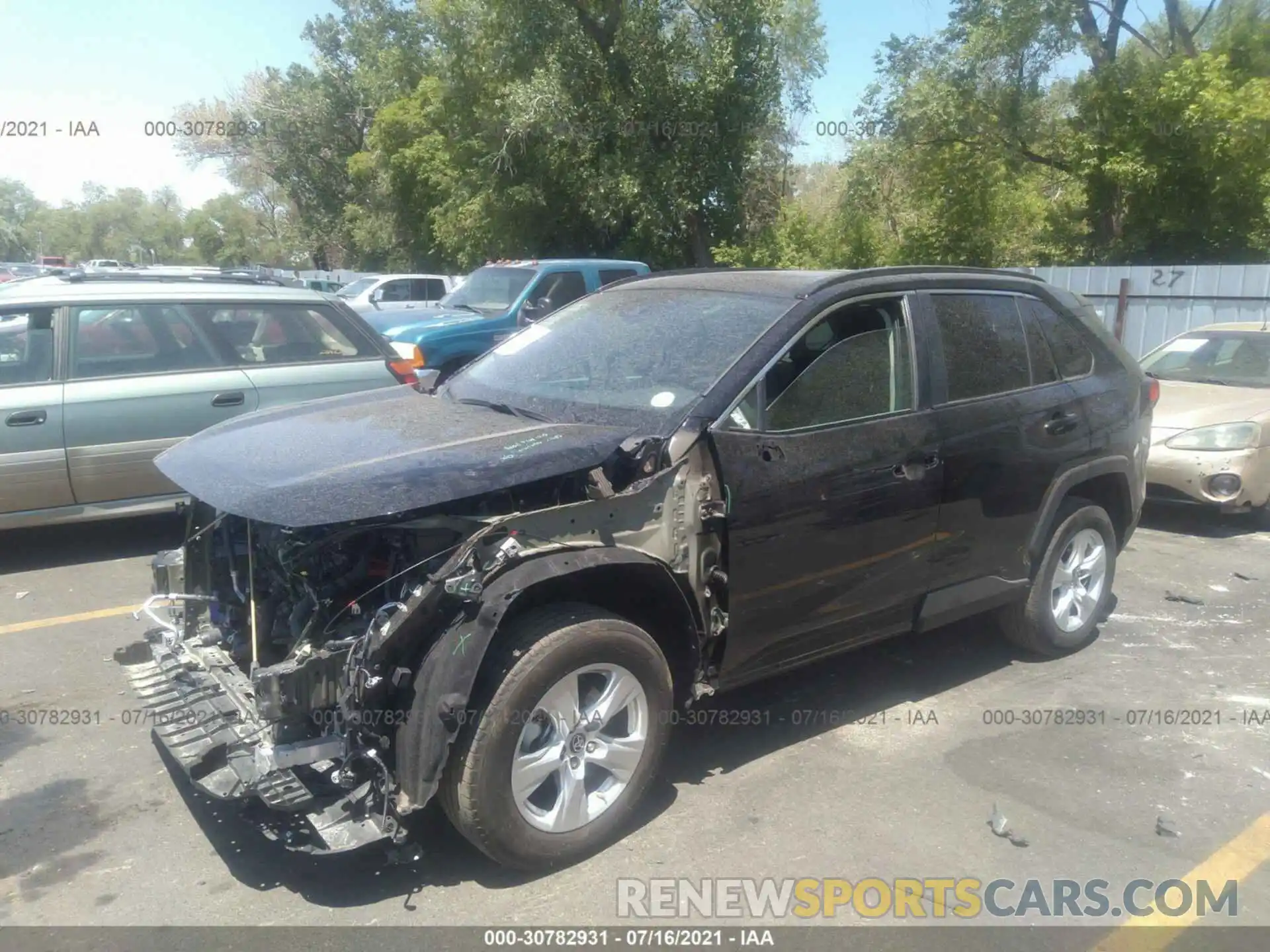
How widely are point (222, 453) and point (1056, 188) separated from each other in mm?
23588

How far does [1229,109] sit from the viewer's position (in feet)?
51.8

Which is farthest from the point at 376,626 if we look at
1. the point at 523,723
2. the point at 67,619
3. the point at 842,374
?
the point at 67,619

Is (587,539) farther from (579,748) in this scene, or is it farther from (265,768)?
(265,768)

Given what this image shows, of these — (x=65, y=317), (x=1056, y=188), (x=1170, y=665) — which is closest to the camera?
(x=1170, y=665)

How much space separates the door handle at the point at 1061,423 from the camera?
4.97m

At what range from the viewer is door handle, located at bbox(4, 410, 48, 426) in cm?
614

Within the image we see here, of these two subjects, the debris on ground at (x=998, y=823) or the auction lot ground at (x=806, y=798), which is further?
the debris on ground at (x=998, y=823)

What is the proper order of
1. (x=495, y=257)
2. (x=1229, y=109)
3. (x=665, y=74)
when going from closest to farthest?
1. (x=1229, y=109)
2. (x=665, y=74)
3. (x=495, y=257)

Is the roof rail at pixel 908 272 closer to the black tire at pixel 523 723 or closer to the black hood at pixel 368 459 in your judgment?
the black hood at pixel 368 459

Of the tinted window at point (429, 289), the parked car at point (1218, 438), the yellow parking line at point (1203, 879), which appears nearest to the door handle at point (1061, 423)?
the yellow parking line at point (1203, 879)

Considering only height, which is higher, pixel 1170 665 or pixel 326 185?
pixel 326 185

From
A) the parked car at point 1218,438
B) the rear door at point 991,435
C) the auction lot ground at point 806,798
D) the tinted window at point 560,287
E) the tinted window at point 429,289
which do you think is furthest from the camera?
the tinted window at point 429,289
